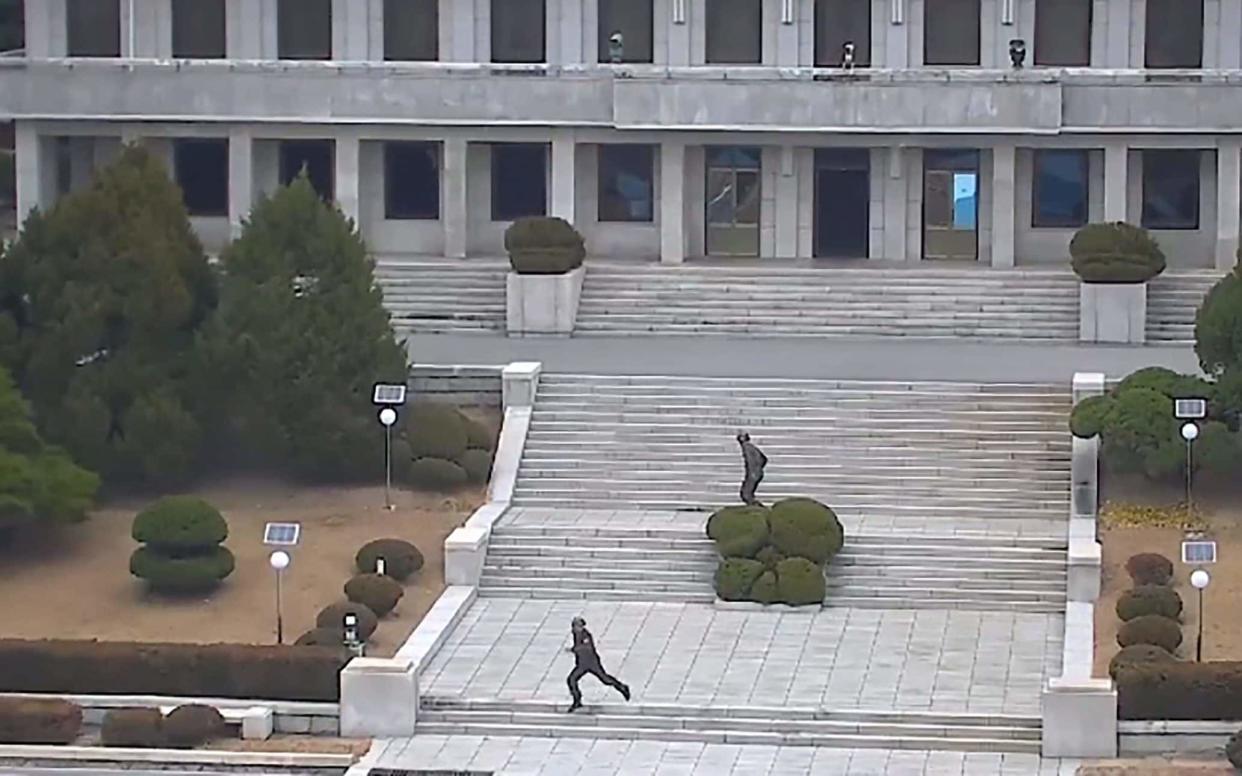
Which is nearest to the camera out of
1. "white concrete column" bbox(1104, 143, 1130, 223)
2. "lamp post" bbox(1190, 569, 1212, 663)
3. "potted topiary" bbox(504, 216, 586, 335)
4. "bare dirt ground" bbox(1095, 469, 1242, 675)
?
"lamp post" bbox(1190, 569, 1212, 663)

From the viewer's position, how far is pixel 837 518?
49062 mm

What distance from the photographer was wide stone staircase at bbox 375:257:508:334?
2419 inches

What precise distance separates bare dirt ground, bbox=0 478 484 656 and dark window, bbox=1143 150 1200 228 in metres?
20.5

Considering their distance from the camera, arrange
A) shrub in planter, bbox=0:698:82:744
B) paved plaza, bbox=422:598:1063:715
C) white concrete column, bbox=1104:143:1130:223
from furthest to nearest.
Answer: white concrete column, bbox=1104:143:1130:223, paved plaza, bbox=422:598:1063:715, shrub in planter, bbox=0:698:82:744

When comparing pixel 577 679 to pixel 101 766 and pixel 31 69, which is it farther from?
pixel 31 69

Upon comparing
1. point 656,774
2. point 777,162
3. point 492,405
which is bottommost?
point 656,774

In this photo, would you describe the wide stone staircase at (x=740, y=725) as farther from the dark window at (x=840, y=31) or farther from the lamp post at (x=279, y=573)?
the dark window at (x=840, y=31)

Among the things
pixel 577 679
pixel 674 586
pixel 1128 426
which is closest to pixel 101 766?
pixel 577 679

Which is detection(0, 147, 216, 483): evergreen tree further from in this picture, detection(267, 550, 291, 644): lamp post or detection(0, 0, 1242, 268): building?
detection(0, 0, 1242, 268): building

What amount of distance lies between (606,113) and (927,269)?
24.3 feet

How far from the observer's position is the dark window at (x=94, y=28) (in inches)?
2677

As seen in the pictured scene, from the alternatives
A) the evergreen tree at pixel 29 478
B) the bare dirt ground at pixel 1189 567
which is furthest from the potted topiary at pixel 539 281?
the evergreen tree at pixel 29 478

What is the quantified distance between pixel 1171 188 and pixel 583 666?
91.9ft

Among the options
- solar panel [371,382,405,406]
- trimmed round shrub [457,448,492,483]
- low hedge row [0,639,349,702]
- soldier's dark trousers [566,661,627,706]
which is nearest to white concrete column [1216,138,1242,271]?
trimmed round shrub [457,448,492,483]
